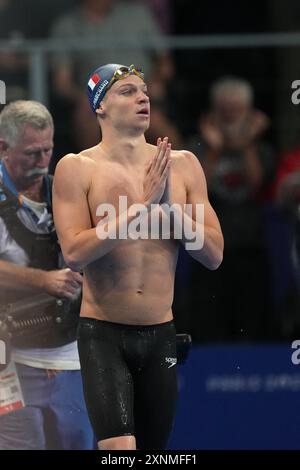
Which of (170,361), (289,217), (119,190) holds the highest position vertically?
(119,190)

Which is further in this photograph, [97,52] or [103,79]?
[97,52]

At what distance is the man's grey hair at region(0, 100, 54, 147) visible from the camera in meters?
5.55

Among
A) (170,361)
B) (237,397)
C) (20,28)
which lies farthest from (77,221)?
(20,28)

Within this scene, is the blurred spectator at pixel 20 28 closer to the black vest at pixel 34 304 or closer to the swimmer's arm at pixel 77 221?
the black vest at pixel 34 304

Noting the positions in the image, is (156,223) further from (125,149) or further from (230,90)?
(230,90)

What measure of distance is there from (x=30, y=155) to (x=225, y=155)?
273 centimetres

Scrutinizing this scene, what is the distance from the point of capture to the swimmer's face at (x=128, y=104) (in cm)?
502

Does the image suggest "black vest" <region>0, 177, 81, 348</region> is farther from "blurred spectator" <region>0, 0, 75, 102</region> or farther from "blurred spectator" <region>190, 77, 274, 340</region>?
"blurred spectator" <region>190, 77, 274, 340</region>

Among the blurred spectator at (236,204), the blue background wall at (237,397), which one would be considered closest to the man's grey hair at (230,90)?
the blurred spectator at (236,204)

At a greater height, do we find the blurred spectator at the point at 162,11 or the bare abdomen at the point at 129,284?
the blurred spectator at the point at 162,11

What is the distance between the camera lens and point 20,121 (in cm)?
555

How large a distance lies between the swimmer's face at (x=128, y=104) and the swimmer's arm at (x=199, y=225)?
32 cm

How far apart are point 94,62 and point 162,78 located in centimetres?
50
